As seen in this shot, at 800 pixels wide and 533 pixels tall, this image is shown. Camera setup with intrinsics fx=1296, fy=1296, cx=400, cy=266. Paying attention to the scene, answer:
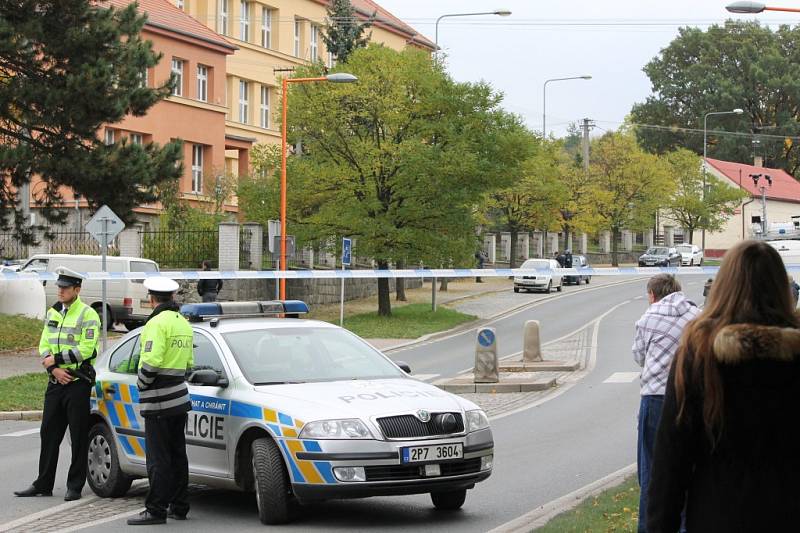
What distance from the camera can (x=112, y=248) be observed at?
41688 mm

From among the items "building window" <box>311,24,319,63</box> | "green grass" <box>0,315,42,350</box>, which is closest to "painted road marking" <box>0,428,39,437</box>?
"green grass" <box>0,315,42,350</box>

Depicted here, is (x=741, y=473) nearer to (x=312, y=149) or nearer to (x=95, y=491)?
(x=95, y=491)

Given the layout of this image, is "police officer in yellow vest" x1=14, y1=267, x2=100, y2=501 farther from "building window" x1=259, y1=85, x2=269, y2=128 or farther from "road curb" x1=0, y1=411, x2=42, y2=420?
"building window" x1=259, y1=85, x2=269, y2=128

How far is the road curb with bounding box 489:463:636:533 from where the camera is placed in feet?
28.5

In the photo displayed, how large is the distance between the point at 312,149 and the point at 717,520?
3751cm

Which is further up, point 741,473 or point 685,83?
point 685,83

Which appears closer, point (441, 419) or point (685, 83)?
point (441, 419)

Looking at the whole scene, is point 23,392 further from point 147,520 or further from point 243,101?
point 243,101

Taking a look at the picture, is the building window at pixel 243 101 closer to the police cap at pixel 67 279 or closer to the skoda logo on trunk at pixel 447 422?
the police cap at pixel 67 279

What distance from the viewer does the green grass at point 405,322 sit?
3653 cm

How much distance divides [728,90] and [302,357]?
332 ft

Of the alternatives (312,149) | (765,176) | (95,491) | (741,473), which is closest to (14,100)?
(312,149)

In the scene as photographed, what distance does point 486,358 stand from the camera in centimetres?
2200

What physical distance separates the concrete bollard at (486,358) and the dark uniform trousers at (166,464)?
1249 centimetres
